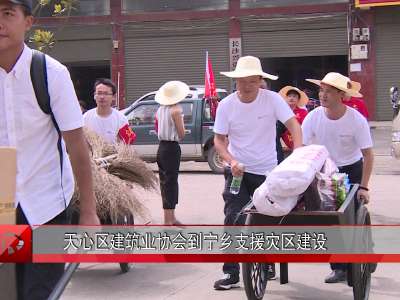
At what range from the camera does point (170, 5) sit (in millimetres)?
25734

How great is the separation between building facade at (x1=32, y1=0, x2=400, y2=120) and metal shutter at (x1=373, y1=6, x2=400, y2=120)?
1.4 inches

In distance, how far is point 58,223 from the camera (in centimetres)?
297

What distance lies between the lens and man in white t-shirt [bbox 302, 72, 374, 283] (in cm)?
548

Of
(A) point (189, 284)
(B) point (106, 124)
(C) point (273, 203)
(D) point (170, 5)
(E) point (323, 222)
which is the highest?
(D) point (170, 5)

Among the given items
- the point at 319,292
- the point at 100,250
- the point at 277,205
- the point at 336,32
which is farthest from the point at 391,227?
the point at 336,32

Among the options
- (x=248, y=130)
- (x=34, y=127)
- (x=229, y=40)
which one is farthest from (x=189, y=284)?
(x=229, y=40)

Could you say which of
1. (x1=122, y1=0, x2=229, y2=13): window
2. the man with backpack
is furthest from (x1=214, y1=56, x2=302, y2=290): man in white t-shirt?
(x1=122, y1=0, x2=229, y2=13): window

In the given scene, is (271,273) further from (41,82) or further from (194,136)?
(194,136)

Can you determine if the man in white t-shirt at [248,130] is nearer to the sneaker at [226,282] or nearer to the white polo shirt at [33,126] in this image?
the sneaker at [226,282]

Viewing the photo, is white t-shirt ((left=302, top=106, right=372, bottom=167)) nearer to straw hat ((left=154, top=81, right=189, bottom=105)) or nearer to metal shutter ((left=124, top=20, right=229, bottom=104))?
straw hat ((left=154, top=81, right=189, bottom=105))

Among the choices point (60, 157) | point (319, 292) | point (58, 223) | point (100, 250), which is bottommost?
point (319, 292)

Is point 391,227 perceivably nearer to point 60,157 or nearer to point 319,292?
point 319,292

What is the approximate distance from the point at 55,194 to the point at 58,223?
6.0 inches

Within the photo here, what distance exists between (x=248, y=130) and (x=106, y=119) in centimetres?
203
